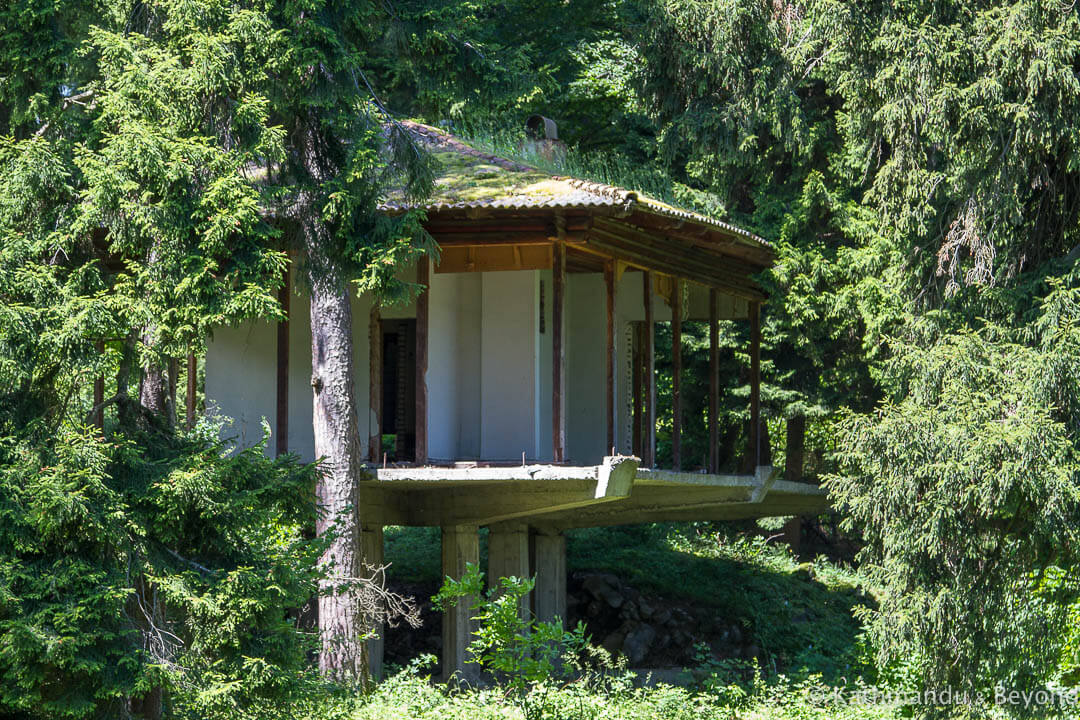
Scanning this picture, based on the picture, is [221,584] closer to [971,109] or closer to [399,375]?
[399,375]

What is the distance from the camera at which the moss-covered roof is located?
12320 millimetres

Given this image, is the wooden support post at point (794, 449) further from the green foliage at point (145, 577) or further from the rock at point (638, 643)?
the green foliage at point (145, 577)

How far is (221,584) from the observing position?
8.19 meters

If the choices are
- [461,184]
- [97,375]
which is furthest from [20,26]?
[97,375]

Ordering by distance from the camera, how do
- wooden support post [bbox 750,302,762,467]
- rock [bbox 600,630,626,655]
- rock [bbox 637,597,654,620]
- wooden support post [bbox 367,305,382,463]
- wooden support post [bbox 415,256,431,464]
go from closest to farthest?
wooden support post [bbox 415,256,431,464] < wooden support post [bbox 367,305,382,463] < wooden support post [bbox 750,302,762,467] < rock [bbox 600,630,626,655] < rock [bbox 637,597,654,620]

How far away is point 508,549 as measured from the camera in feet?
52.5

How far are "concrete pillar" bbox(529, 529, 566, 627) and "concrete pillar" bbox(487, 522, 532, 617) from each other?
1507mm

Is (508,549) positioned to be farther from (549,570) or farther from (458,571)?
(549,570)

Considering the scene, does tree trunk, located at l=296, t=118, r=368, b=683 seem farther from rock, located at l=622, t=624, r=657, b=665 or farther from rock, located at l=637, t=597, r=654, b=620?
rock, located at l=637, t=597, r=654, b=620

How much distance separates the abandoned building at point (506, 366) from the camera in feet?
41.9

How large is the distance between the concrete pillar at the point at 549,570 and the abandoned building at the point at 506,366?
62 centimetres

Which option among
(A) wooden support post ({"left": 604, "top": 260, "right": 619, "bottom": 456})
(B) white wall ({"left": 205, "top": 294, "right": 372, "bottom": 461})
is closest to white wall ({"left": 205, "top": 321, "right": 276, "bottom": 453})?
(B) white wall ({"left": 205, "top": 294, "right": 372, "bottom": 461})

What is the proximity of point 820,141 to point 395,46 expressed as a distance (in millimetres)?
9337

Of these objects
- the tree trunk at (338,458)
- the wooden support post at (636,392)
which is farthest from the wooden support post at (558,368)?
the wooden support post at (636,392)
